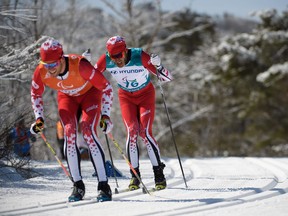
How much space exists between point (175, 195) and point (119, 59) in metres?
1.96

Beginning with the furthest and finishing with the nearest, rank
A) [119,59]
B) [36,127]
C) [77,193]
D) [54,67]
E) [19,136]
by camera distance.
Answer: [19,136] → [119,59] → [36,127] → [77,193] → [54,67]

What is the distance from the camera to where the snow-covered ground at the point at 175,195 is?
5.77 m

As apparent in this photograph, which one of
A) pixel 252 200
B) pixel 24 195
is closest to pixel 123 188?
pixel 24 195

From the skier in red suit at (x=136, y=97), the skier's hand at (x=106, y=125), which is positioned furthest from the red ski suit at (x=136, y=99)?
the skier's hand at (x=106, y=125)

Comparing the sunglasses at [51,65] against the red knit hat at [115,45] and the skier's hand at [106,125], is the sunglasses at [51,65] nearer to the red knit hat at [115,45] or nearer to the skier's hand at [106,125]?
the skier's hand at [106,125]

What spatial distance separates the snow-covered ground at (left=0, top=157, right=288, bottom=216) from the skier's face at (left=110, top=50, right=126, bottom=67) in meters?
1.72

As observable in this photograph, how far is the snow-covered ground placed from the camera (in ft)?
18.9

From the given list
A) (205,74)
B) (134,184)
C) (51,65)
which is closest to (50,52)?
(51,65)

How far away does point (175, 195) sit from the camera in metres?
6.88

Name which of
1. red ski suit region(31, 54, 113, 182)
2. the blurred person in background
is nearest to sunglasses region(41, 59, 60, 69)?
red ski suit region(31, 54, 113, 182)

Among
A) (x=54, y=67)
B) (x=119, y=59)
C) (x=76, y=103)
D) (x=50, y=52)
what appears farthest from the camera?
(x=119, y=59)

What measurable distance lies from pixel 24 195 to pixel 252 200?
9.52ft

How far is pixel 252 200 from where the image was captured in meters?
6.15

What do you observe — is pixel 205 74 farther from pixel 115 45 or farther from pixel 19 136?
pixel 115 45
